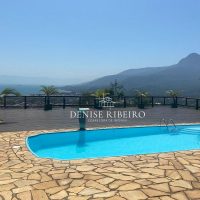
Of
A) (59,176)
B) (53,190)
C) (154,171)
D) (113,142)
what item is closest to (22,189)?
(53,190)

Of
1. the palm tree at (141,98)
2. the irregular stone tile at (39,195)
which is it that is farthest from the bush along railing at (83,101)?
the irregular stone tile at (39,195)

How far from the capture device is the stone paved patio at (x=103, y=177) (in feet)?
14.9

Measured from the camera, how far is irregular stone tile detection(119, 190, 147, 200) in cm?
440

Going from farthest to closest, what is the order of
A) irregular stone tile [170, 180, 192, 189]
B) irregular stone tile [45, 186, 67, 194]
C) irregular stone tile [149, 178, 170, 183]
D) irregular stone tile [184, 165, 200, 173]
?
1. irregular stone tile [184, 165, 200, 173]
2. irregular stone tile [149, 178, 170, 183]
3. irregular stone tile [170, 180, 192, 189]
4. irregular stone tile [45, 186, 67, 194]

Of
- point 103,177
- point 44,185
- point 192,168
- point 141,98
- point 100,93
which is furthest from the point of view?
point 141,98

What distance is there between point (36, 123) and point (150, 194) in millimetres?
7895

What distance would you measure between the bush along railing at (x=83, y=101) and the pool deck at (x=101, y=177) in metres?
9.61

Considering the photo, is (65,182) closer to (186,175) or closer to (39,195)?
(39,195)

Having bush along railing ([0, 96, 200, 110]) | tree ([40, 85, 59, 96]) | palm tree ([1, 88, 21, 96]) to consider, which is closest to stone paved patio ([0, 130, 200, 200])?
palm tree ([1, 88, 21, 96])

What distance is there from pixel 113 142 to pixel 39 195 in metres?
5.61

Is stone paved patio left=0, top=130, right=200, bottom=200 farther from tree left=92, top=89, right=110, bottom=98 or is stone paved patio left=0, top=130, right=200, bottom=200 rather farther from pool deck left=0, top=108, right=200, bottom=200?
tree left=92, top=89, right=110, bottom=98

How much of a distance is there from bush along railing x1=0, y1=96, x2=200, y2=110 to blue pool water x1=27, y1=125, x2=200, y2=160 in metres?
6.33

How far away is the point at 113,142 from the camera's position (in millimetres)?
9938

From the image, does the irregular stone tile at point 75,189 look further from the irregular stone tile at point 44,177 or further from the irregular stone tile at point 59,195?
the irregular stone tile at point 44,177
